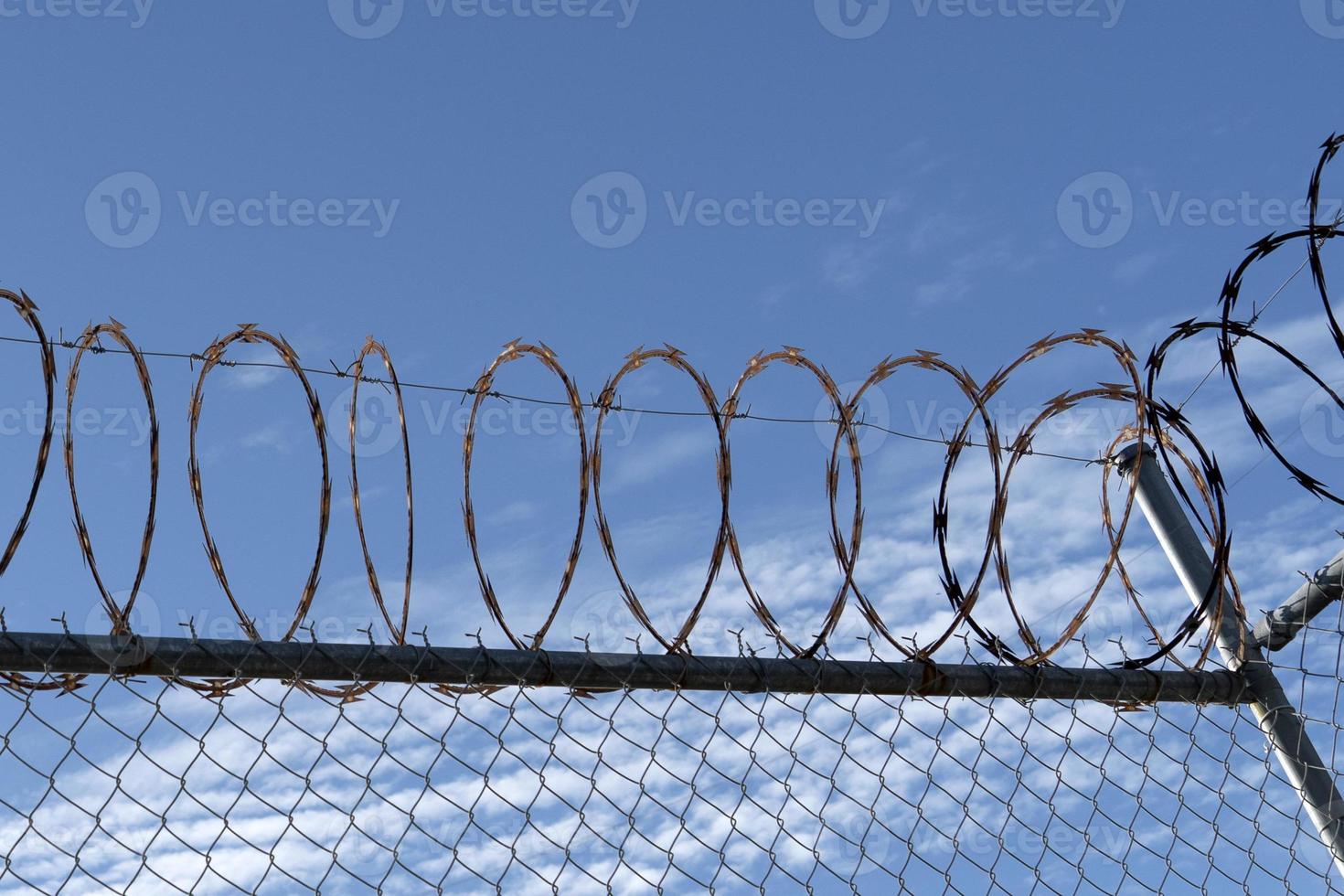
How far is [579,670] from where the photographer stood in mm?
4047

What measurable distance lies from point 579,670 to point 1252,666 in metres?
2.25

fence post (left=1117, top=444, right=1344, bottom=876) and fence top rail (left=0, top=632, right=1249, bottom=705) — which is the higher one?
fence post (left=1117, top=444, right=1344, bottom=876)

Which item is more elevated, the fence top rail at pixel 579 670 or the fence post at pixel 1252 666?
the fence post at pixel 1252 666

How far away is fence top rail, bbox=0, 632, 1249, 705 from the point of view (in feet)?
11.9

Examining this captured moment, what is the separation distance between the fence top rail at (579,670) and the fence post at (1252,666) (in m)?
0.09

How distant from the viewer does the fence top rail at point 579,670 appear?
3623 mm

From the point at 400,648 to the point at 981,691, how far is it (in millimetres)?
1733

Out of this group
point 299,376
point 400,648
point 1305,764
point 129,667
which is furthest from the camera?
point 1305,764

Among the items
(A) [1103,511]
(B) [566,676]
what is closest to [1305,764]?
(A) [1103,511]

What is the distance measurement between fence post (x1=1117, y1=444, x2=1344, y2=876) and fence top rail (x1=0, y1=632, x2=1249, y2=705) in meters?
0.09

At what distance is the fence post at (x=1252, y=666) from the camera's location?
185 inches

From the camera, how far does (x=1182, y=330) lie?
4938 mm

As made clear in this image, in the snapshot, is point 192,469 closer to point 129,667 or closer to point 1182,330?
point 129,667

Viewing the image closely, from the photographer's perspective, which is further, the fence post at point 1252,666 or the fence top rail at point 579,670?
the fence post at point 1252,666
